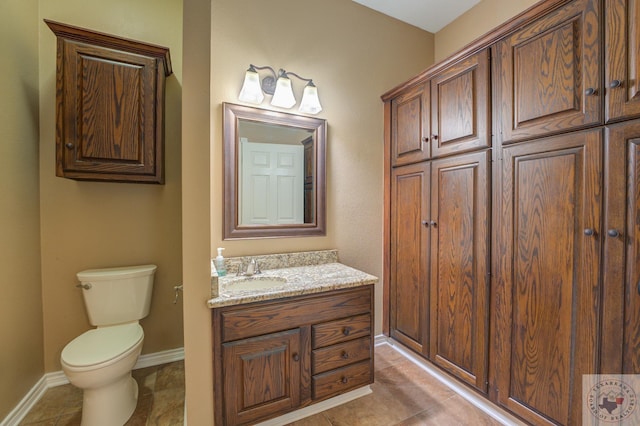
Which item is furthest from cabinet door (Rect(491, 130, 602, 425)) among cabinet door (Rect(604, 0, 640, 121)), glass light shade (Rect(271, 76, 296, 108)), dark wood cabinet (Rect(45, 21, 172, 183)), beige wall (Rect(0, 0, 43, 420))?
beige wall (Rect(0, 0, 43, 420))

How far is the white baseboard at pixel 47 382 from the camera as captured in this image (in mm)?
1469

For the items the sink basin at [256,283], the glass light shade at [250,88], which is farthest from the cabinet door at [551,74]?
the sink basin at [256,283]

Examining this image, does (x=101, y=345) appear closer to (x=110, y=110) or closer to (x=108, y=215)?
(x=108, y=215)

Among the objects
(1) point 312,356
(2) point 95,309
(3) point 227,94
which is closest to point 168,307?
(2) point 95,309

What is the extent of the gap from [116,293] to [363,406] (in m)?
1.74

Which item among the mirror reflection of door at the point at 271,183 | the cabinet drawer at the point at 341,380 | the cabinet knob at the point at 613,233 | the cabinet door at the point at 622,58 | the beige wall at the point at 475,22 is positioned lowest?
the cabinet drawer at the point at 341,380

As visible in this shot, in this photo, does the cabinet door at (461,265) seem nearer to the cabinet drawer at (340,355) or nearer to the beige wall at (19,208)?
the cabinet drawer at (340,355)

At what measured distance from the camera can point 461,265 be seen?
5.51 feet

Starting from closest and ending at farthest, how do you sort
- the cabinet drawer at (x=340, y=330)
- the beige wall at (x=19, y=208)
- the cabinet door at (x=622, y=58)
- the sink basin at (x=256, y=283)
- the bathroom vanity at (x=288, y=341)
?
1. the cabinet door at (x=622, y=58)
2. the bathroom vanity at (x=288, y=341)
3. the beige wall at (x=19, y=208)
4. the cabinet drawer at (x=340, y=330)
5. the sink basin at (x=256, y=283)

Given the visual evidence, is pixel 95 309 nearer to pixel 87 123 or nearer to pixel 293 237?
pixel 87 123

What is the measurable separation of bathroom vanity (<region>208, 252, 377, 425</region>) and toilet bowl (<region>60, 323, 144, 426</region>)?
586 mm

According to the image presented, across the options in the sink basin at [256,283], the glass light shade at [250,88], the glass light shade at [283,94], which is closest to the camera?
the sink basin at [256,283]

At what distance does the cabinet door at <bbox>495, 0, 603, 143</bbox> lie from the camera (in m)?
1.14

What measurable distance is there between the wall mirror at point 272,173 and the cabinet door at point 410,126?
62cm
